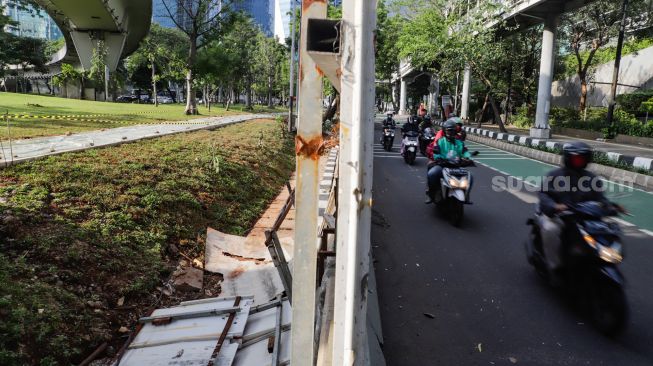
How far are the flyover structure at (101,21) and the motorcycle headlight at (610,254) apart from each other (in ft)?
112

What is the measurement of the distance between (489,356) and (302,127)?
2.42m

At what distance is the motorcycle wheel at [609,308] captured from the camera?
3523 mm

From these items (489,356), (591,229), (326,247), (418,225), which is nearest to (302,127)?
(326,247)

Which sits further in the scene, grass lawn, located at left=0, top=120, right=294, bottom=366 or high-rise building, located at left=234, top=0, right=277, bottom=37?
high-rise building, located at left=234, top=0, right=277, bottom=37

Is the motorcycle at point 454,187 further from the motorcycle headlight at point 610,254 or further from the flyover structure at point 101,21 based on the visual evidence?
the flyover structure at point 101,21

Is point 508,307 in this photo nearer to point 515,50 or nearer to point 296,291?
point 296,291

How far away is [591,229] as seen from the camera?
3.76 meters

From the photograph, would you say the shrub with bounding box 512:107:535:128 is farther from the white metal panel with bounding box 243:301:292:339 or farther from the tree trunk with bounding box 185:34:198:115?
the white metal panel with bounding box 243:301:292:339

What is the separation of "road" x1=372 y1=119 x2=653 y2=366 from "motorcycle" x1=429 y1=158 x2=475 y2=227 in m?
0.20

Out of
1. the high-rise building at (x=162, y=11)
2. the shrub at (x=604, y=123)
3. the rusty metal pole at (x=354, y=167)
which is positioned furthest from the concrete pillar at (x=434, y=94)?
the rusty metal pole at (x=354, y=167)

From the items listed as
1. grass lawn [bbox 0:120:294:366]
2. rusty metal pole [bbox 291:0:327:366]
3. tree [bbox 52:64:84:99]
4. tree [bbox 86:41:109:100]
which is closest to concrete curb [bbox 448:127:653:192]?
grass lawn [bbox 0:120:294:366]

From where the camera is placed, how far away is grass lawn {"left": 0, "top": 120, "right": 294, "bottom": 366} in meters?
3.46

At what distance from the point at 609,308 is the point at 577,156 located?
4.78 feet

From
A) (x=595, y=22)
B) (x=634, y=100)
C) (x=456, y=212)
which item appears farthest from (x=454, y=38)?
(x=456, y=212)
